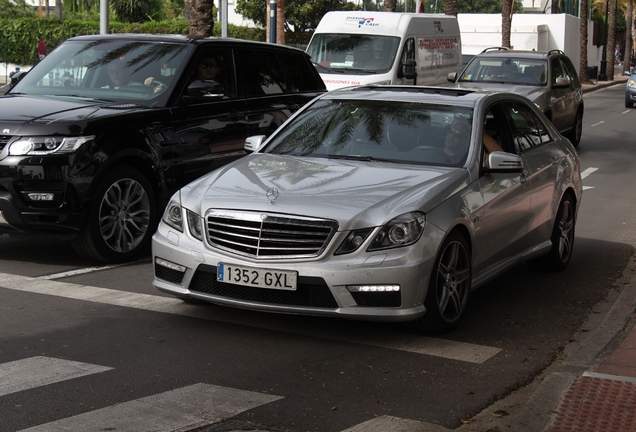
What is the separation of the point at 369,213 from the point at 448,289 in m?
0.89

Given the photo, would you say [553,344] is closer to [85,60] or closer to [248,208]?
[248,208]

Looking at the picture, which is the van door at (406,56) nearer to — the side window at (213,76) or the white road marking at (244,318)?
the side window at (213,76)

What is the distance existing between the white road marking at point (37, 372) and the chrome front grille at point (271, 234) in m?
1.16

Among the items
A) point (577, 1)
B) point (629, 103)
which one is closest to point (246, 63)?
point (629, 103)

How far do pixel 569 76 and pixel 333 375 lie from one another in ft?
52.1

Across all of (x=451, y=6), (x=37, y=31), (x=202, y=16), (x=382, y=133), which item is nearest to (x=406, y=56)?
(x=202, y=16)

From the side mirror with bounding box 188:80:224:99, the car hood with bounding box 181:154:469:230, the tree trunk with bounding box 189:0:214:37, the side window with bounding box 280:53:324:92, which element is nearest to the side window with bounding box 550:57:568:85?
the tree trunk with bounding box 189:0:214:37

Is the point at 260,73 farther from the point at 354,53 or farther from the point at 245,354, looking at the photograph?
the point at 354,53

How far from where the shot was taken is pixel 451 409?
5.17 m

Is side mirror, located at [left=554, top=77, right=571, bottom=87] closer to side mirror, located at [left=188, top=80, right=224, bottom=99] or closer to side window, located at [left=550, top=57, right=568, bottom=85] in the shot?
side window, located at [left=550, top=57, right=568, bottom=85]

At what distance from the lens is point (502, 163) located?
7.20 m

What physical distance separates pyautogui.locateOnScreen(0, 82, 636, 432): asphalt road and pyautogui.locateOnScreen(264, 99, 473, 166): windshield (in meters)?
1.25

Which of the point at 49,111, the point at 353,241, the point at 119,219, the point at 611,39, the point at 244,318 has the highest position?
the point at 611,39

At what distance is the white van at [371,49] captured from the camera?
1952cm
